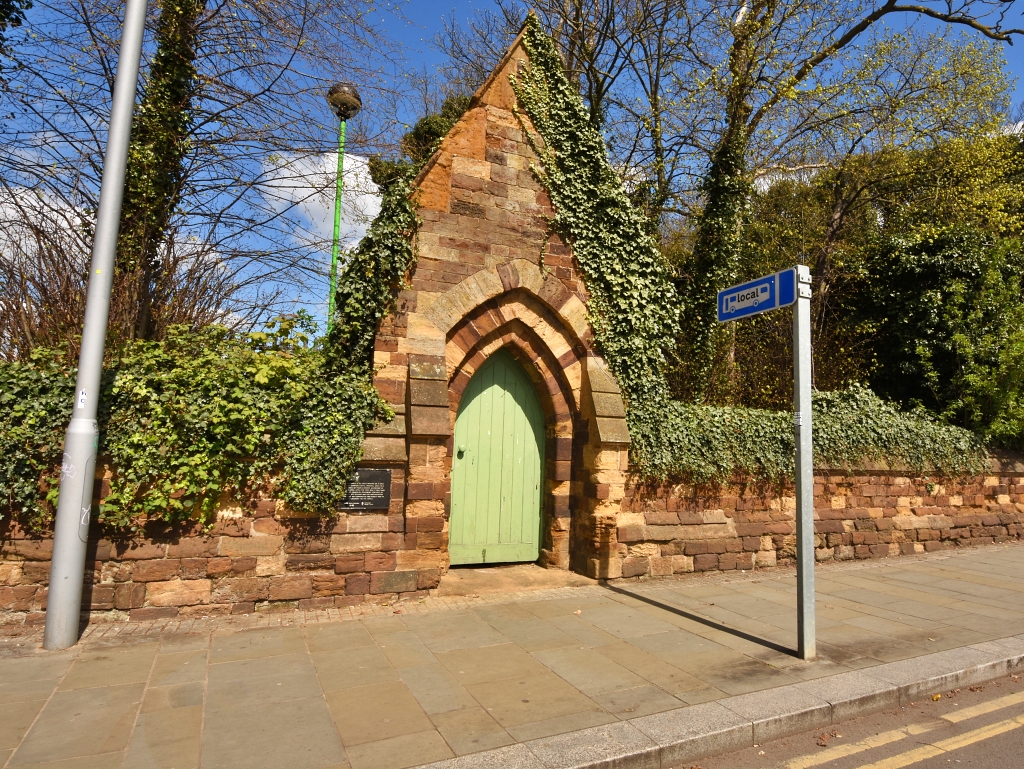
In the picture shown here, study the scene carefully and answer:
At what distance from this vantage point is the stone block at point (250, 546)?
18.8ft

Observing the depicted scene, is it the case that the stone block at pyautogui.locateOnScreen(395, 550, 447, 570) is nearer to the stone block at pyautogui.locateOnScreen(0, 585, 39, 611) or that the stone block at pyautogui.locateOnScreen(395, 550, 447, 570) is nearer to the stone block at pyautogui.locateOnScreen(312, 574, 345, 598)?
the stone block at pyautogui.locateOnScreen(312, 574, 345, 598)

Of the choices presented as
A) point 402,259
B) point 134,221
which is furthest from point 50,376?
point 402,259

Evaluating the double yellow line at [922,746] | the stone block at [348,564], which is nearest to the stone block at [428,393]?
the stone block at [348,564]

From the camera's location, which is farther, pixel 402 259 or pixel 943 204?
pixel 943 204

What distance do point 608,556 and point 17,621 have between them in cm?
583

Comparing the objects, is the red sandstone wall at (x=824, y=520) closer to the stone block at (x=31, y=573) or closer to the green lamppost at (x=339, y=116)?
the green lamppost at (x=339, y=116)

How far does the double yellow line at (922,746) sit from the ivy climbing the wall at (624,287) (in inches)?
156

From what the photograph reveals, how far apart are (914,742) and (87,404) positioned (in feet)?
20.8

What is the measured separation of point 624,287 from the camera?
809 cm

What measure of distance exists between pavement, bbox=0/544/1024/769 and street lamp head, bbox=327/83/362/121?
6.82 meters

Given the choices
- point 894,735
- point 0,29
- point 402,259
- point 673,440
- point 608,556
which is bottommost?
point 894,735

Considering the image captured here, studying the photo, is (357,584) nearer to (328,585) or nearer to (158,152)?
(328,585)

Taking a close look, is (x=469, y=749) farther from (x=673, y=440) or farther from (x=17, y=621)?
(x=673, y=440)

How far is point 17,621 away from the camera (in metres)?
5.22
